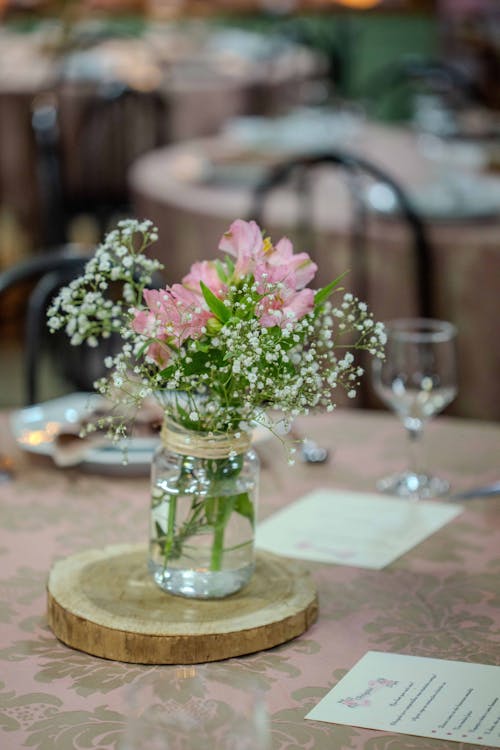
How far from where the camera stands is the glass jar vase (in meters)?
1.16

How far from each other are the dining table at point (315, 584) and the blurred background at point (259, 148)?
580 millimetres

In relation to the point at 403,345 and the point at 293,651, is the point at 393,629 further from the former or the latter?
the point at 403,345

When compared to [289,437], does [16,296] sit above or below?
below

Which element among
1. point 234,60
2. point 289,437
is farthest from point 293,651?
point 234,60

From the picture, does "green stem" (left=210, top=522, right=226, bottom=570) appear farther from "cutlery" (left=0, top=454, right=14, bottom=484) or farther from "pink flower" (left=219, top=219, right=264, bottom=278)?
"cutlery" (left=0, top=454, right=14, bottom=484)

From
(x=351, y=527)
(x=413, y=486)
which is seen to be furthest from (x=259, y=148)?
(x=351, y=527)

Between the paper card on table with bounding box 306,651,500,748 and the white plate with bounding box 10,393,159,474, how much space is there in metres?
0.47

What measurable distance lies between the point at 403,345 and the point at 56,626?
61cm

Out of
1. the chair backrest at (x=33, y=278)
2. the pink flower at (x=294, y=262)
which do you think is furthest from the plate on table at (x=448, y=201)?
the pink flower at (x=294, y=262)

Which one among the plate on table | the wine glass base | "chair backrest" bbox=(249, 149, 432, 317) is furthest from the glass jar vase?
the plate on table

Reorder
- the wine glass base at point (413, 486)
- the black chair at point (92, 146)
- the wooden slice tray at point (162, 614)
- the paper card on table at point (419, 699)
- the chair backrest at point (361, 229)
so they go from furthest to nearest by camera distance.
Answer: the black chair at point (92, 146) → the chair backrest at point (361, 229) → the wine glass base at point (413, 486) → the wooden slice tray at point (162, 614) → the paper card on table at point (419, 699)

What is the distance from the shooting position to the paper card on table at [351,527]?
1.34 metres

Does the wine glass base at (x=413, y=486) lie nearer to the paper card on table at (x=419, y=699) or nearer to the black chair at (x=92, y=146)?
the paper card on table at (x=419, y=699)

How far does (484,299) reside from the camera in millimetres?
2777
